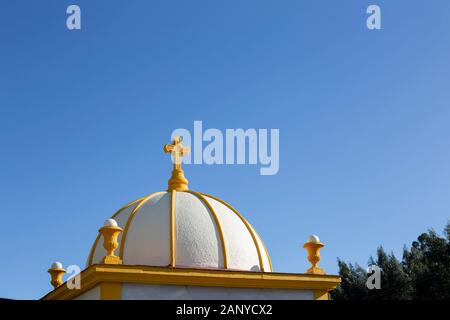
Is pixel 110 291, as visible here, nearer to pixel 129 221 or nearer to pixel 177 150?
pixel 129 221

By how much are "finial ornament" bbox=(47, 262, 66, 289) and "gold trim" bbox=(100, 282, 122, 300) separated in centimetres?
449

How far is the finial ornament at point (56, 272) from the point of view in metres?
14.3

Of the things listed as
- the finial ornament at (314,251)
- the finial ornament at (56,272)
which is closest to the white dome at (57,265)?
the finial ornament at (56,272)

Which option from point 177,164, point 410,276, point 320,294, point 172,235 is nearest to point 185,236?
point 172,235

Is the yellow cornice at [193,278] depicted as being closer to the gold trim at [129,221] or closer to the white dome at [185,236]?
the white dome at [185,236]

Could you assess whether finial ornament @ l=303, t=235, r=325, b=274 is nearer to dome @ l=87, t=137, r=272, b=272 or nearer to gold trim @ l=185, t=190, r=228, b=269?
dome @ l=87, t=137, r=272, b=272

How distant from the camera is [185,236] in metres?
12.1

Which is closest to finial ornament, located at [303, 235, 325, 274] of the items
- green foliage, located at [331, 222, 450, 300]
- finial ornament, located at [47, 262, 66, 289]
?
finial ornament, located at [47, 262, 66, 289]

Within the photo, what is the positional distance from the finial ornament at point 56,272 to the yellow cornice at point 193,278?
2273 mm

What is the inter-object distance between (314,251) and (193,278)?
286 centimetres

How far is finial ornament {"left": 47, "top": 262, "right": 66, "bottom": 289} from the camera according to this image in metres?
14.3
